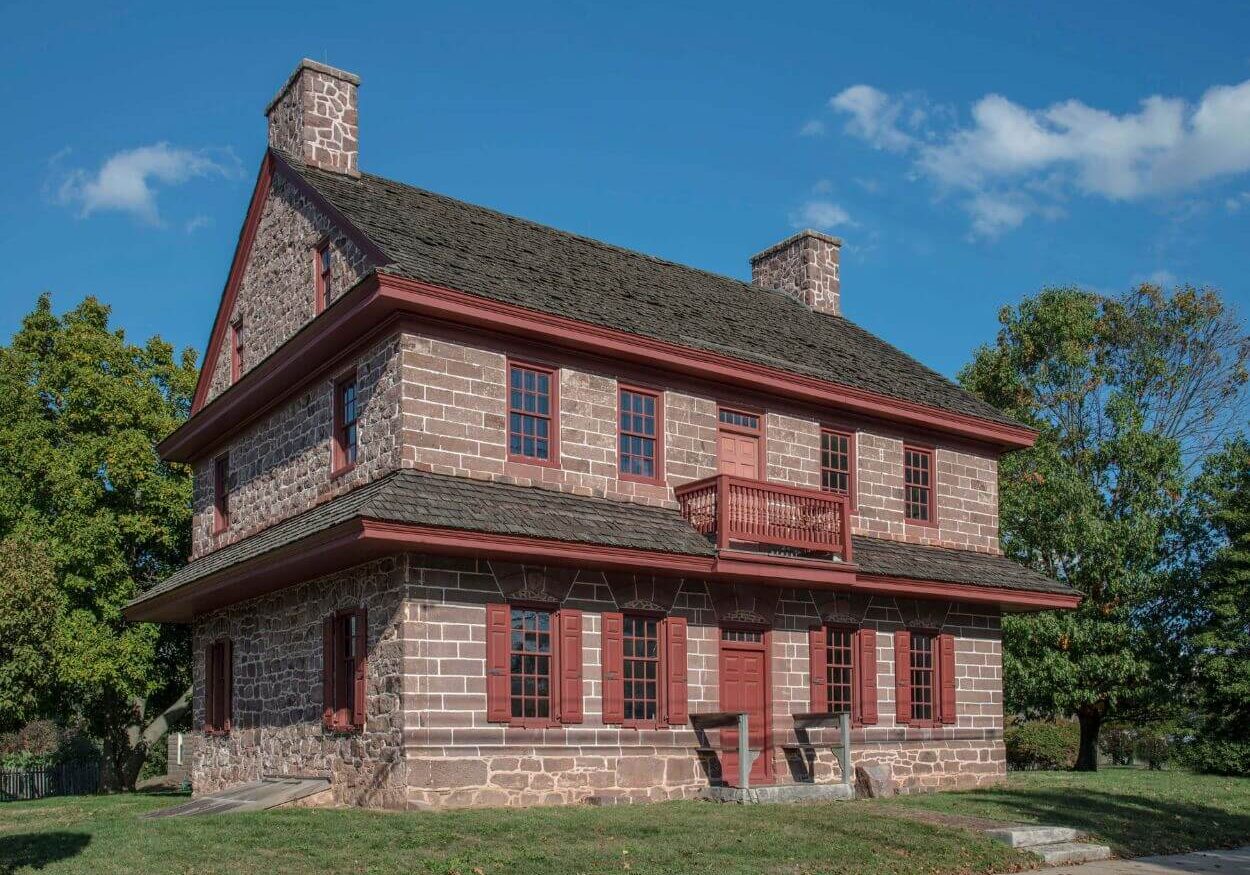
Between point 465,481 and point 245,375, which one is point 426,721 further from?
point 245,375

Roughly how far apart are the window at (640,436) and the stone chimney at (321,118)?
21.9 feet

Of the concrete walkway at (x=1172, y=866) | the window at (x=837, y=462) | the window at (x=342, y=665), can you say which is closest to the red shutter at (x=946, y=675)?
the window at (x=837, y=462)

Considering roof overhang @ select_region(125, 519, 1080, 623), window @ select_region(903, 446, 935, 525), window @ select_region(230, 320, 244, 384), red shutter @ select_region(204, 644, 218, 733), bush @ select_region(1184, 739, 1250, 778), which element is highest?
window @ select_region(230, 320, 244, 384)

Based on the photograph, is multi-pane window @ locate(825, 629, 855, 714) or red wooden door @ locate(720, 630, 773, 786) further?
multi-pane window @ locate(825, 629, 855, 714)

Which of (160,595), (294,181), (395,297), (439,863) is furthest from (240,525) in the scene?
(439,863)

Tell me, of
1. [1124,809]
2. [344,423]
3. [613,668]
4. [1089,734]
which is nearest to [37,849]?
[613,668]

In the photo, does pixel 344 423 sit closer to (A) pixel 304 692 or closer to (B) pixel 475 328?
(B) pixel 475 328

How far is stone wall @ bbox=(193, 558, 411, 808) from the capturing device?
17.1 metres

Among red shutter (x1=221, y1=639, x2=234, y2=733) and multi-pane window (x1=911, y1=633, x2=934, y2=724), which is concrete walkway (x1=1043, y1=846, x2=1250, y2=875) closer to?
multi-pane window (x1=911, y1=633, x2=934, y2=724)

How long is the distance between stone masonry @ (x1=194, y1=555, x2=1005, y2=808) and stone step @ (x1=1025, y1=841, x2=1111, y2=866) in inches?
213

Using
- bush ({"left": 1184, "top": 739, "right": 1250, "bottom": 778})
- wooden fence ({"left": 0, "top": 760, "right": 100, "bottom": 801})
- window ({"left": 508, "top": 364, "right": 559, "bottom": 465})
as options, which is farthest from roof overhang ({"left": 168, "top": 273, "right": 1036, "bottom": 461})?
wooden fence ({"left": 0, "top": 760, "right": 100, "bottom": 801})

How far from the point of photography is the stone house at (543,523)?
17.5 metres

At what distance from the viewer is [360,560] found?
59.1 ft

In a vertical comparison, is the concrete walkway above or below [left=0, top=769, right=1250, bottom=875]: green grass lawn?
below
